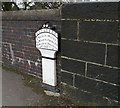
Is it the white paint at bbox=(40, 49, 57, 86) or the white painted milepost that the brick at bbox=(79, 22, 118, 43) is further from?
the white paint at bbox=(40, 49, 57, 86)

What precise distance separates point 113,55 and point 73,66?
0.74m

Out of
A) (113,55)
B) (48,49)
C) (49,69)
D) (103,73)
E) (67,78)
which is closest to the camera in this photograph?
(113,55)

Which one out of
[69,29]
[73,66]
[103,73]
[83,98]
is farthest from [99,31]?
[83,98]

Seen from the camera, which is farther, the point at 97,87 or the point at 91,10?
the point at 97,87

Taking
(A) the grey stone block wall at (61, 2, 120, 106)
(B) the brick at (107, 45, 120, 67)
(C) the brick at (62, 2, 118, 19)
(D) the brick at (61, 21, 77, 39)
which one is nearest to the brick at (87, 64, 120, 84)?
(A) the grey stone block wall at (61, 2, 120, 106)

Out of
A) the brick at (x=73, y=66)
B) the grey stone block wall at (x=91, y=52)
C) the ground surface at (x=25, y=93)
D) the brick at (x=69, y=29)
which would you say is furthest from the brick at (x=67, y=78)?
the brick at (x=69, y=29)

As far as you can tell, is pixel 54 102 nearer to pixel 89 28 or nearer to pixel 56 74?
pixel 56 74

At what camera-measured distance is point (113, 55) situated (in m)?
2.04

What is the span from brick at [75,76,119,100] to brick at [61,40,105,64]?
36 centimetres

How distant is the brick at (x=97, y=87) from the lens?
2143mm

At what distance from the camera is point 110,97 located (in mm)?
2180

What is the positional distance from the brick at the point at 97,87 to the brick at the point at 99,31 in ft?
2.25

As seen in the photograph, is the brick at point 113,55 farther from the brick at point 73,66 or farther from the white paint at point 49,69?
the white paint at point 49,69

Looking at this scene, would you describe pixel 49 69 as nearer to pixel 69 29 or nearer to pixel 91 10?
pixel 69 29
